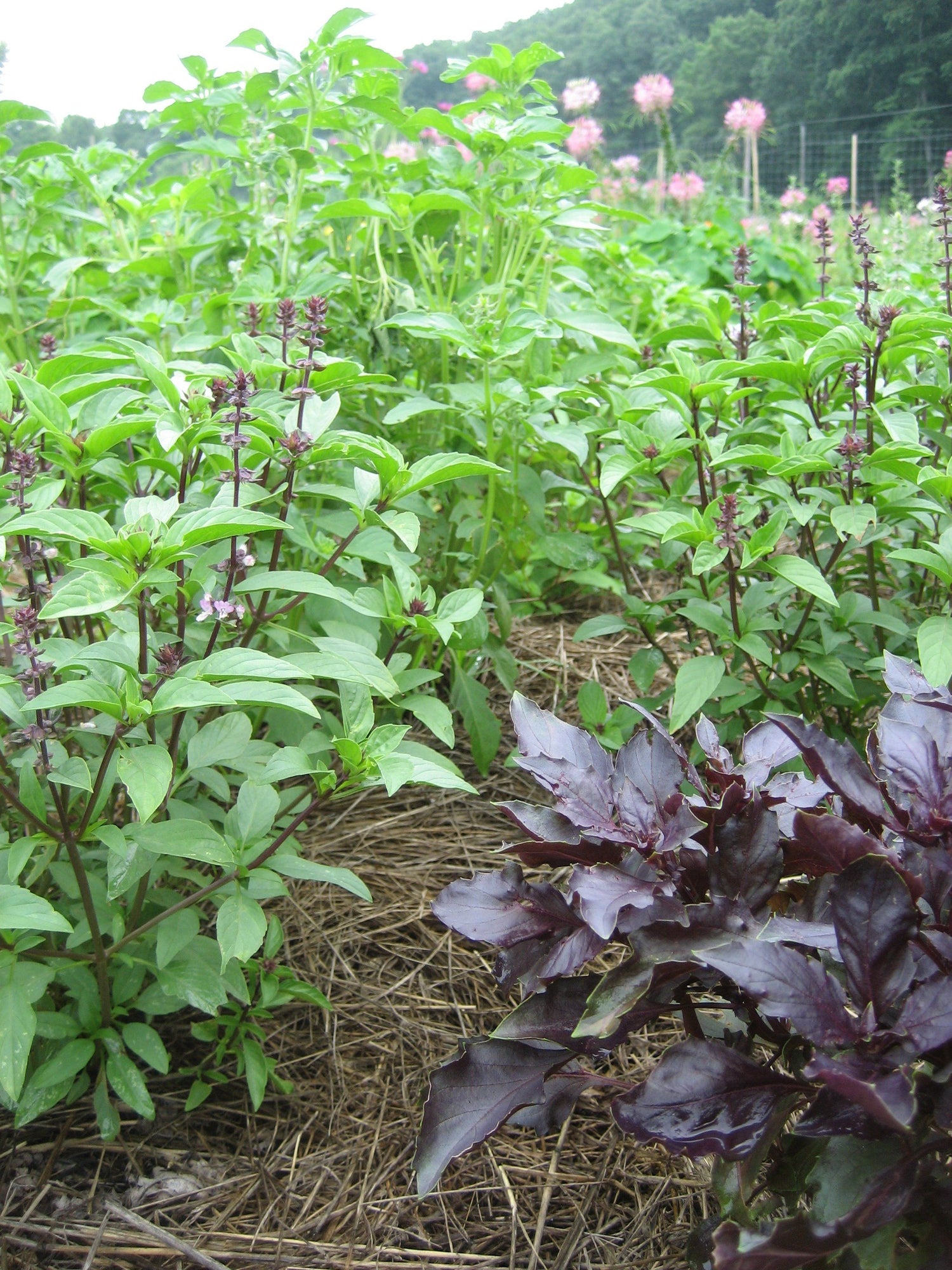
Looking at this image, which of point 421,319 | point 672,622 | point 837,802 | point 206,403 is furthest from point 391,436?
point 837,802

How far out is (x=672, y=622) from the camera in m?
1.74

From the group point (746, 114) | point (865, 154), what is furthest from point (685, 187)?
point (865, 154)

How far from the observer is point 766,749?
100 centimetres

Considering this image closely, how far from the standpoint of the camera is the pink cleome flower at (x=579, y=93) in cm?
566

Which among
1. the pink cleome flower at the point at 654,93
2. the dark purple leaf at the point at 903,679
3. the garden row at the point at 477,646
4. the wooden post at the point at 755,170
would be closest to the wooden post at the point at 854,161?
the wooden post at the point at 755,170

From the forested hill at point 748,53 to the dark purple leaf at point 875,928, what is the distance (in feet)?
7.49

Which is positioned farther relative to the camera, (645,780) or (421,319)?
(421,319)

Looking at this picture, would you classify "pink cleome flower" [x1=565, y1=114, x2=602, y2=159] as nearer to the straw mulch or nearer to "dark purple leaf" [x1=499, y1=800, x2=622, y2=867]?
the straw mulch

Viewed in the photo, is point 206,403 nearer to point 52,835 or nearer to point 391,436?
point 52,835

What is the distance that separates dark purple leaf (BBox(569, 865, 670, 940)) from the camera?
756mm

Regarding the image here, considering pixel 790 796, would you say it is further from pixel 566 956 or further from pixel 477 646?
pixel 477 646

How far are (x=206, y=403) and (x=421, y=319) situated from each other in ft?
1.82

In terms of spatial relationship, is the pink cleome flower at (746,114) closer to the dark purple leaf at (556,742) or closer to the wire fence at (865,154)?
the wire fence at (865,154)

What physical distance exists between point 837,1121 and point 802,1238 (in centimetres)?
8
